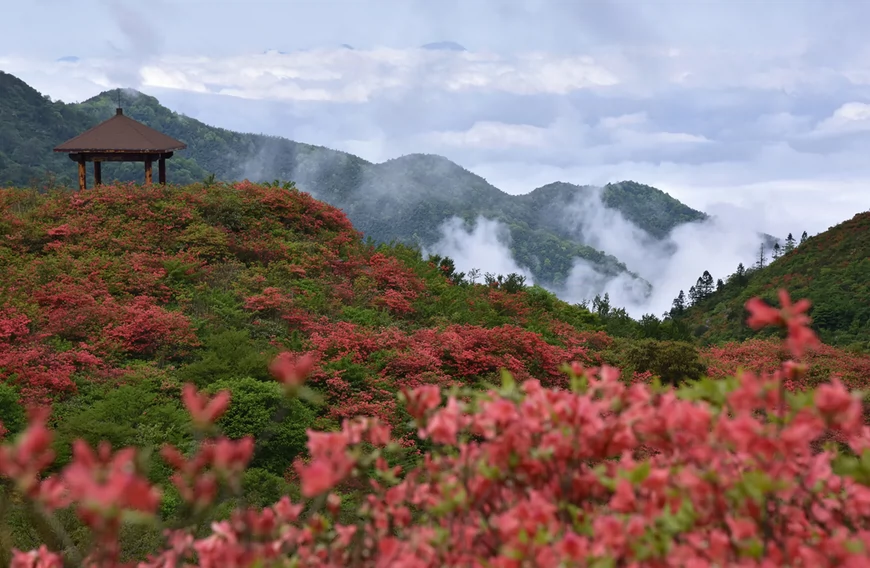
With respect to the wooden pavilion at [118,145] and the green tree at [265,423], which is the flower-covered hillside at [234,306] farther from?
the wooden pavilion at [118,145]

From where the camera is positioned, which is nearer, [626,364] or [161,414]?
[161,414]

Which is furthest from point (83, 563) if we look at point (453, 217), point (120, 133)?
point (453, 217)

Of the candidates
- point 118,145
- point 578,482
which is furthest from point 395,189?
point 578,482

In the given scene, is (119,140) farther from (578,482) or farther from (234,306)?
(578,482)

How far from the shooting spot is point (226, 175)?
96375mm

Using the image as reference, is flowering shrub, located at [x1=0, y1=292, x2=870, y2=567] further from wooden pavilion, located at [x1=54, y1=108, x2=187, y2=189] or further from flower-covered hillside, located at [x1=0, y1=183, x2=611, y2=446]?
wooden pavilion, located at [x1=54, y1=108, x2=187, y2=189]

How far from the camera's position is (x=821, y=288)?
29547 mm

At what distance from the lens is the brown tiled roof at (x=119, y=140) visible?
1830 cm

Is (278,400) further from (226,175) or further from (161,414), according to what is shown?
(226,175)

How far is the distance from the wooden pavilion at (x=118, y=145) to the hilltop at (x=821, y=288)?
19976 mm

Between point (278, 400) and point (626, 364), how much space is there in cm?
634

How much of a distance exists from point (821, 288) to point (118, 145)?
82.7 ft

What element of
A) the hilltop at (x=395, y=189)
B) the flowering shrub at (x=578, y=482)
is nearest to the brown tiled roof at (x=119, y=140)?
the flowering shrub at (x=578, y=482)

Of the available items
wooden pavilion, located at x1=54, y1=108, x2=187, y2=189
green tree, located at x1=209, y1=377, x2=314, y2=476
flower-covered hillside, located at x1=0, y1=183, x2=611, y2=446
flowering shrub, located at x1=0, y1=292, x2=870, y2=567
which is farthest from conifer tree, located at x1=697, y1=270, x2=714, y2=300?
flowering shrub, located at x1=0, y1=292, x2=870, y2=567
